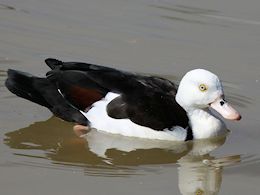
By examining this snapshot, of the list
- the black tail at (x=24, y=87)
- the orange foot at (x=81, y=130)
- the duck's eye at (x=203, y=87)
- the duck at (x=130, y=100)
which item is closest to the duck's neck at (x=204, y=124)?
the duck at (x=130, y=100)

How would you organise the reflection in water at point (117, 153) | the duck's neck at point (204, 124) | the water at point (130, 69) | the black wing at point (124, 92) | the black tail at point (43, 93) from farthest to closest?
the black tail at point (43, 93)
the duck's neck at point (204, 124)
the black wing at point (124, 92)
the reflection in water at point (117, 153)
the water at point (130, 69)

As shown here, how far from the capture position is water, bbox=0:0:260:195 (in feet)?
30.4

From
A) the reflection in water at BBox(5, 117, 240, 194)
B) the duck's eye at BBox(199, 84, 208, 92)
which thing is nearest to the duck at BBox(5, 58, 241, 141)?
the duck's eye at BBox(199, 84, 208, 92)

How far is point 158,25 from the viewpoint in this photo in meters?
14.4

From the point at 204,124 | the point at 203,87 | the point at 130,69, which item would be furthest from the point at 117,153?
the point at 130,69

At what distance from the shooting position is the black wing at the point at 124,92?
10273 mm

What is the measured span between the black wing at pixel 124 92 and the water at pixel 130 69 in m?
0.31

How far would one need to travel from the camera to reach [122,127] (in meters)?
10.4

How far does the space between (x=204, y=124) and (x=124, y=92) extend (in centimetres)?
99

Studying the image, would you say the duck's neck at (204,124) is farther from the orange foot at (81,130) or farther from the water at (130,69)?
the orange foot at (81,130)

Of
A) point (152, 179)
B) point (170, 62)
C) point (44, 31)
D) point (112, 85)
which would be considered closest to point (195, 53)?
point (170, 62)

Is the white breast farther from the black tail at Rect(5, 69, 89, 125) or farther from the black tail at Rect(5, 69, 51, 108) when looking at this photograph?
the black tail at Rect(5, 69, 51, 108)

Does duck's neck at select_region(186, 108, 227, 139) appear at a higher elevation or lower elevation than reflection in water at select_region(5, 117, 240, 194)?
higher

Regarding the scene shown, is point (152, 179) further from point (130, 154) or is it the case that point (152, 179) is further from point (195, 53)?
point (195, 53)
